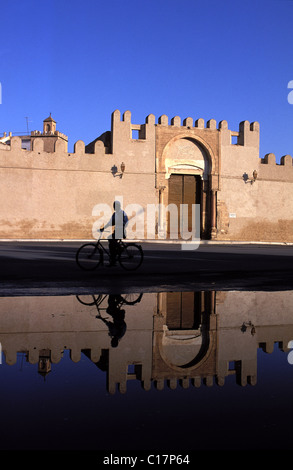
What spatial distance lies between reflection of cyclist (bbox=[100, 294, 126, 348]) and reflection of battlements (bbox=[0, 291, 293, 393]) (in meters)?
0.06

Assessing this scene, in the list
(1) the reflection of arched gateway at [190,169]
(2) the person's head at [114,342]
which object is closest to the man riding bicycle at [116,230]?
(2) the person's head at [114,342]

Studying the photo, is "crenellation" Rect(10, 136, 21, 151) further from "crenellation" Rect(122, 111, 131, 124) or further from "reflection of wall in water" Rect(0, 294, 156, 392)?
"reflection of wall in water" Rect(0, 294, 156, 392)

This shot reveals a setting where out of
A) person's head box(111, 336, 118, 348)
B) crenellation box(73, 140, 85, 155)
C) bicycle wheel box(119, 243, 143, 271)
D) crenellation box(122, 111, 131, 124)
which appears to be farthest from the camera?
crenellation box(122, 111, 131, 124)

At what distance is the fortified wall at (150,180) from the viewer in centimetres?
2962

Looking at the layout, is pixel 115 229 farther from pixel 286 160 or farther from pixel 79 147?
pixel 286 160

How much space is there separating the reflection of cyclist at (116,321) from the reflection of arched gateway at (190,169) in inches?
1003

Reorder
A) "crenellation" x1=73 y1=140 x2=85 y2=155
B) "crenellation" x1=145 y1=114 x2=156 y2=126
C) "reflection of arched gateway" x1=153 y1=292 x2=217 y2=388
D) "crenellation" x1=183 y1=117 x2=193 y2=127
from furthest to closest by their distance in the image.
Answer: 1. "crenellation" x1=183 y1=117 x2=193 y2=127
2. "crenellation" x1=145 y1=114 x2=156 y2=126
3. "crenellation" x1=73 y1=140 x2=85 y2=155
4. "reflection of arched gateway" x1=153 y1=292 x2=217 y2=388

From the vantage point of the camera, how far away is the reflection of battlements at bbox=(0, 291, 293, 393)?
312 centimetres

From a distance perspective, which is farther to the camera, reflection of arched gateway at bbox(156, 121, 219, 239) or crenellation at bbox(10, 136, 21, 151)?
reflection of arched gateway at bbox(156, 121, 219, 239)

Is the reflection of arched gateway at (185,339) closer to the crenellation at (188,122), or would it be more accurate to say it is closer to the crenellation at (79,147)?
the crenellation at (79,147)

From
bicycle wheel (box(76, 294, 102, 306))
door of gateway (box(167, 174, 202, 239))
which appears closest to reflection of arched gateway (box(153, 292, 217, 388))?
bicycle wheel (box(76, 294, 102, 306))
